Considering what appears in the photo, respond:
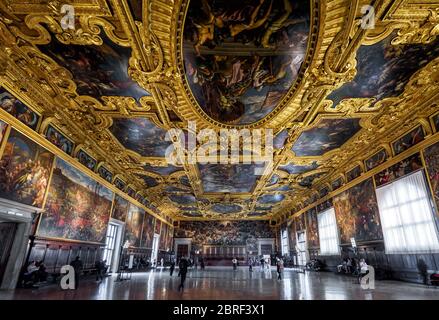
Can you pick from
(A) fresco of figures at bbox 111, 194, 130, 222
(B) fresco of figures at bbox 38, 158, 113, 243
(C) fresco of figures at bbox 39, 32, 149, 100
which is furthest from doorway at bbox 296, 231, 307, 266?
(C) fresco of figures at bbox 39, 32, 149, 100

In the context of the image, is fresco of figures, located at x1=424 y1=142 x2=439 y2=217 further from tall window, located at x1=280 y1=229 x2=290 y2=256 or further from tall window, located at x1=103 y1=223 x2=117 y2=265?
tall window, located at x1=280 y1=229 x2=290 y2=256

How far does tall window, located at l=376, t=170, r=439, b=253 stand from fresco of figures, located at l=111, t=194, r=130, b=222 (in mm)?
15693

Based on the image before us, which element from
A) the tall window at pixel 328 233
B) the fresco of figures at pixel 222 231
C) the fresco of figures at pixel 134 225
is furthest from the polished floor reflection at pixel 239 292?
the fresco of figures at pixel 222 231

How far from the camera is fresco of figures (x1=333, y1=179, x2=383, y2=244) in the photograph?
40.2ft

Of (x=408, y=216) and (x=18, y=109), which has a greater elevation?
(x=18, y=109)

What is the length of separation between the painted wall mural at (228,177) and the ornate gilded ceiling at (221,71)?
11.9 ft

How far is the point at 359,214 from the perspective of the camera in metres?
13.5

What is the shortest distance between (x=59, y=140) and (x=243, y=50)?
338 inches

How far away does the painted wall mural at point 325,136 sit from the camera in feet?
33.2

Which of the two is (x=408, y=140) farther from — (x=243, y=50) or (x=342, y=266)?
(x=342, y=266)

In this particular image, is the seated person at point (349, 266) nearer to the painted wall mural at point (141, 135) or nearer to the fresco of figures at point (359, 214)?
the fresco of figures at point (359, 214)

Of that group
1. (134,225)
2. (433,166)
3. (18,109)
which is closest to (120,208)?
(134,225)

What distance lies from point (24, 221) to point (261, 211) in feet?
83.5
